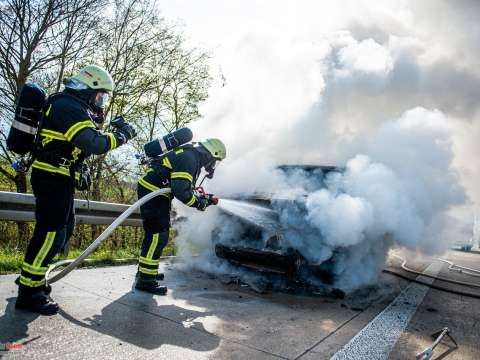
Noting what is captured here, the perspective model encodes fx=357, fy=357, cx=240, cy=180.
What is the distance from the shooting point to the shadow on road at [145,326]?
251cm

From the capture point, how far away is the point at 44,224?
115 inches

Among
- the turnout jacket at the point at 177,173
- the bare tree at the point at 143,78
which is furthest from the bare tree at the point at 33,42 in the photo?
the turnout jacket at the point at 177,173

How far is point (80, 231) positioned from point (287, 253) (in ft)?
22.8

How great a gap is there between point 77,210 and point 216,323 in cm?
325

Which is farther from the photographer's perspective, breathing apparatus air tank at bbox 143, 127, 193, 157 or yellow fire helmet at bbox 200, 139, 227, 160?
yellow fire helmet at bbox 200, 139, 227, 160

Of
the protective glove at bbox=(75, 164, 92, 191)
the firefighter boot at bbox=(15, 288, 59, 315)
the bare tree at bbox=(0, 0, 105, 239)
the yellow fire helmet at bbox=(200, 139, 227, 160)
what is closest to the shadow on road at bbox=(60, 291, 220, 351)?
the firefighter boot at bbox=(15, 288, 59, 315)

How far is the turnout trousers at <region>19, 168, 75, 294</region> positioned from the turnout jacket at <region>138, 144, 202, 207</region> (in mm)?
1204

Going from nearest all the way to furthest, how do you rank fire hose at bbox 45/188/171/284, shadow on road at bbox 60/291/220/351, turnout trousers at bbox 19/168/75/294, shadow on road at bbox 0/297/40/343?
shadow on road at bbox 0/297/40/343 < shadow on road at bbox 60/291/220/351 < turnout trousers at bbox 19/168/75/294 < fire hose at bbox 45/188/171/284

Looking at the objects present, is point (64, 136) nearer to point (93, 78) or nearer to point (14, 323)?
point (93, 78)

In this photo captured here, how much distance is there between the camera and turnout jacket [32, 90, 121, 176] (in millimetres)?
2842

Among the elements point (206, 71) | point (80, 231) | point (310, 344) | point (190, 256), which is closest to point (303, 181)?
point (190, 256)

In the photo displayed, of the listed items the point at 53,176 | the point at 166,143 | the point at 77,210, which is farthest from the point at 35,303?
the point at 77,210

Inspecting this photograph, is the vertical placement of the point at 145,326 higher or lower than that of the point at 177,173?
lower

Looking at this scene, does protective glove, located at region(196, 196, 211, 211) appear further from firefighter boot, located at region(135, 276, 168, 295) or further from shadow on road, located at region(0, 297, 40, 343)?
shadow on road, located at region(0, 297, 40, 343)
